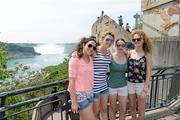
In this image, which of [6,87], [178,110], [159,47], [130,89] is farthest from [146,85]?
[6,87]

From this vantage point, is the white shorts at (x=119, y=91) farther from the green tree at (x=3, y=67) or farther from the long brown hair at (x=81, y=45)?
the green tree at (x=3, y=67)

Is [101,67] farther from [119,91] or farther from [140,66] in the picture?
[140,66]

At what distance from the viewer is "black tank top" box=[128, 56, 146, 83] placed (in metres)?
5.38

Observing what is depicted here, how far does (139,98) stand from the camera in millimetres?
5602

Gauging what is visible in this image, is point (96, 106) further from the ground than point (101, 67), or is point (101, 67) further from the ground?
point (101, 67)

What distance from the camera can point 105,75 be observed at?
5027 mm

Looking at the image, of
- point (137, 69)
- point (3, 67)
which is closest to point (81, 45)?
point (137, 69)

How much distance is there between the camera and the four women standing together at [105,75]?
14.9 feet

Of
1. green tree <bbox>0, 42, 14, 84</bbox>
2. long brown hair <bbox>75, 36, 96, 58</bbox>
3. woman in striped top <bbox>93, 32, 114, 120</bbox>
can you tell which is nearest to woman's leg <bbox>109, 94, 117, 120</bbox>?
woman in striped top <bbox>93, 32, 114, 120</bbox>

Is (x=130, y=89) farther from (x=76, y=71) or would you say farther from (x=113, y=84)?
(x=76, y=71)

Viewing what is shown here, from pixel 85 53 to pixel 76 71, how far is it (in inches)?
11.3

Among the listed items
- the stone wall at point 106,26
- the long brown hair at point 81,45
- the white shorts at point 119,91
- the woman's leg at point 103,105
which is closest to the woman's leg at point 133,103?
the white shorts at point 119,91

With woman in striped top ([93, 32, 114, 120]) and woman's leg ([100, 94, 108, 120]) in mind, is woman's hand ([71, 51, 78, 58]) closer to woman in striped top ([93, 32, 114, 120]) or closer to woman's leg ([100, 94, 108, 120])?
woman in striped top ([93, 32, 114, 120])

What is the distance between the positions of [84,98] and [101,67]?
59 cm
